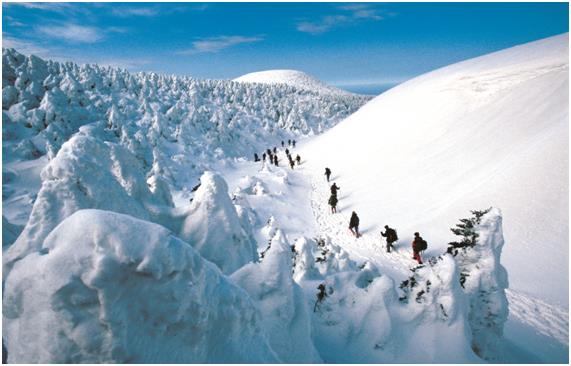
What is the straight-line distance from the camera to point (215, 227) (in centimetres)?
746

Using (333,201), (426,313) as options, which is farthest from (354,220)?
(426,313)

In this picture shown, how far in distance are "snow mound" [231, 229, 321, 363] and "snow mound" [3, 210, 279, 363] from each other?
6.09 ft

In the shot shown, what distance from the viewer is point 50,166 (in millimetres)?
5605

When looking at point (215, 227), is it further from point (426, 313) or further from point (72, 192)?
point (426, 313)

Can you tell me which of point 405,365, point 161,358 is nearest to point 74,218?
point 161,358

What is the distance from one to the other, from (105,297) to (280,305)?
9.66 feet

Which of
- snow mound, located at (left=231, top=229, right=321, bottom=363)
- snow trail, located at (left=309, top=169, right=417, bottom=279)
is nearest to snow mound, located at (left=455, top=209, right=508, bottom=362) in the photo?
snow trail, located at (left=309, top=169, right=417, bottom=279)

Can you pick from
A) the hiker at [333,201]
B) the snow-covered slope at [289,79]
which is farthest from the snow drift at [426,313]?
the snow-covered slope at [289,79]

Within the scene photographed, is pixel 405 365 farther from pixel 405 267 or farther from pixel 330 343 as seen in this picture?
pixel 405 267

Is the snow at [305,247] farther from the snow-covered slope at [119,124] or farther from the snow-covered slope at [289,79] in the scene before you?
the snow-covered slope at [289,79]

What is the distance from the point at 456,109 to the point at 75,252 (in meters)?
33.4

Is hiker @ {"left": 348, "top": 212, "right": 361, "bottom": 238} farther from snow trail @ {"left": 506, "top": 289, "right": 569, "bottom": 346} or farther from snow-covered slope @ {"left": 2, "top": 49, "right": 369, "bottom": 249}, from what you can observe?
snow-covered slope @ {"left": 2, "top": 49, "right": 369, "bottom": 249}

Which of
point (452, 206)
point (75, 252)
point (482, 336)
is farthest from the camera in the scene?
point (452, 206)

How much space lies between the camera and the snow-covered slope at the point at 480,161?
13.1 m
